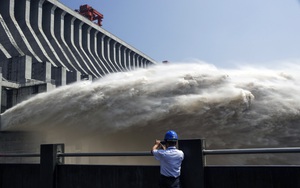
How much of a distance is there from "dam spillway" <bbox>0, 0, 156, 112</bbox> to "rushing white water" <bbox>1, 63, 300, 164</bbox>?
40.0ft

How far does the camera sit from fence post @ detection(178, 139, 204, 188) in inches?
243

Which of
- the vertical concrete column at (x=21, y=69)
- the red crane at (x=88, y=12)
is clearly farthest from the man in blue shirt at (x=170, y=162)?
the red crane at (x=88, y=12)

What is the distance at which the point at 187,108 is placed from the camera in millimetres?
10586

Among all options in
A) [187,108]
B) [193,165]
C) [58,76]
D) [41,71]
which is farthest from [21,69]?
[193,165]

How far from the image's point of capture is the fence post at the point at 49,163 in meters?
8.35

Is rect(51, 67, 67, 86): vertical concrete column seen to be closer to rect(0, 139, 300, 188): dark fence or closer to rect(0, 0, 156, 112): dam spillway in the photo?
rect(0, 0, 156, 112): dam spillway

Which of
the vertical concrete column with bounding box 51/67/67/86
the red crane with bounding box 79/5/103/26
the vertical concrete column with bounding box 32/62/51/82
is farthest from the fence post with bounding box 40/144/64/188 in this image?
the red crane with bounding box 79/5/103/26

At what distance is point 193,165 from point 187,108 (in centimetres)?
446

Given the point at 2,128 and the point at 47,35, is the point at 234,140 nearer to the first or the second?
the point at 2,128

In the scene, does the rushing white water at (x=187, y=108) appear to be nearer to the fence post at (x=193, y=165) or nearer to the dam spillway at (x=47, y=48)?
the fence post at (x=193, y=165)

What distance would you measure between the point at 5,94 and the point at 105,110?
14766 mm

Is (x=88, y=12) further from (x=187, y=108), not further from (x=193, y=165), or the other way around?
(x=193, y=165)

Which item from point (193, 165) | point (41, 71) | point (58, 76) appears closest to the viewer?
point (193, 165)

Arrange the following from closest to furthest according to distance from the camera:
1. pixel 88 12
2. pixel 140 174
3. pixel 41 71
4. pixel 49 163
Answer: pixel 140 174 < pixel 49 163 < pixel 41 71 < pixel 88 12
